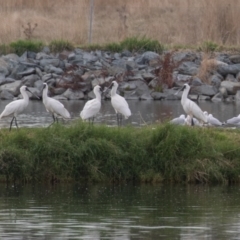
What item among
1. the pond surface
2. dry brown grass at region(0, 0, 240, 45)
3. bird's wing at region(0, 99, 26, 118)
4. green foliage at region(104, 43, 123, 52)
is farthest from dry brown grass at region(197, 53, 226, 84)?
the pond surface

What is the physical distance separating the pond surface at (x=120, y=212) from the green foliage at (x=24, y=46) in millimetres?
19446

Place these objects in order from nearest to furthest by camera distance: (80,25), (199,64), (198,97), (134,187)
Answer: (134,187) < (198,97) < (199,64) < (80,25)

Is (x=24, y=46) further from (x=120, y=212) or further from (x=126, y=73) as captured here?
(x=120, y=212)

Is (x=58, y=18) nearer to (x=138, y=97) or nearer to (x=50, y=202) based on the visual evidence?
(x=138, y=97)

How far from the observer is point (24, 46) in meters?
35.5

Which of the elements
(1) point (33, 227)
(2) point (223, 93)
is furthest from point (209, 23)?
(1) point (33, 227)

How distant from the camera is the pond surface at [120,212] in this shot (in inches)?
501

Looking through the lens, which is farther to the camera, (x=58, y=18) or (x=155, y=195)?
(x=58, y=18)

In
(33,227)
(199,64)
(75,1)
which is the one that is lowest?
(33,227)

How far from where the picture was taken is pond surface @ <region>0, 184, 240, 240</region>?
41.8 ft

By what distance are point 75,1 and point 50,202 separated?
28.1m

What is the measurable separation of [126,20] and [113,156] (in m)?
26.3

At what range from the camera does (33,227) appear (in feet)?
43.0

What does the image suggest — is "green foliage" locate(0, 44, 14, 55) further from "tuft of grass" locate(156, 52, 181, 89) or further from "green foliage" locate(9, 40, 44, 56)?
"tuft of grass" locate(156, 52, 181, 89)
